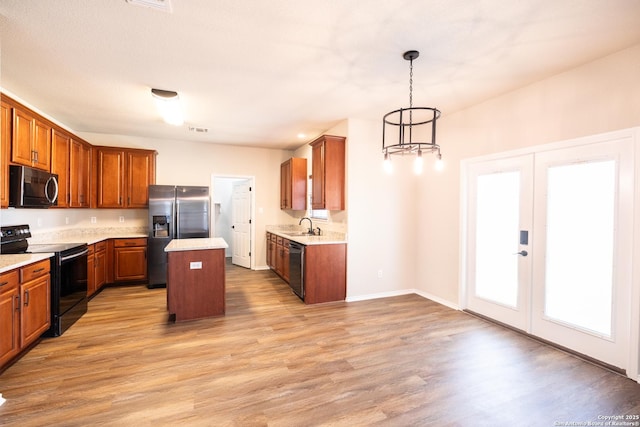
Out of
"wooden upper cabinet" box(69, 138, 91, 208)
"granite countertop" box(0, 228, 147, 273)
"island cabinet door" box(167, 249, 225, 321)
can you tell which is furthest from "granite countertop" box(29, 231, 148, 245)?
"island cabinet door" box(167, 249, 225, 321)

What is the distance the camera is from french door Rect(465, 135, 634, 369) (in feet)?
8.25

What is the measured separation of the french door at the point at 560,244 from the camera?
99.0 inches

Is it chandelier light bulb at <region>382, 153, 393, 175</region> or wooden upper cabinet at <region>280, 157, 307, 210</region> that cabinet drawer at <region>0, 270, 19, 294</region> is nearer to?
chandelier light bulb at <region>382, 153, 393, 175</region>

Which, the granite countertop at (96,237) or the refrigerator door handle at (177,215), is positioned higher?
the refrigerator door handle at (177,215)

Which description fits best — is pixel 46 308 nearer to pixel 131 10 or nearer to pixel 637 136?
pixel 131 10

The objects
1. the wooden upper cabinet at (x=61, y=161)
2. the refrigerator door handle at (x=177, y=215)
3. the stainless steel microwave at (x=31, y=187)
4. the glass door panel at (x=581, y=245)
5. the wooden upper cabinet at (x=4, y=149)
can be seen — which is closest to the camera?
the glass door panel at (x=581, y=245)

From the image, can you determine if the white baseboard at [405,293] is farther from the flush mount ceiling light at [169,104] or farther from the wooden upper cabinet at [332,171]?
the flush mount ceiling light at [169,104]

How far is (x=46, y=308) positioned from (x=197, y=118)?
3012 mm

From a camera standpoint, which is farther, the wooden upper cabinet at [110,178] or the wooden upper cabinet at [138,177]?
the wooden upper cabinet at [138,177]


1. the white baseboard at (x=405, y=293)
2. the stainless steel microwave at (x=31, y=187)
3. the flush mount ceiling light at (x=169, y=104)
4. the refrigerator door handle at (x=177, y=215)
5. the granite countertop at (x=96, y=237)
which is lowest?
the white baseboard at (x=405, y=293)

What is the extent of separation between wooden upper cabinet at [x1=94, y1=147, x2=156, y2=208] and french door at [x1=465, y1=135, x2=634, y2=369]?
18.1 ft

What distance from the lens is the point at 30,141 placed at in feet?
10.8

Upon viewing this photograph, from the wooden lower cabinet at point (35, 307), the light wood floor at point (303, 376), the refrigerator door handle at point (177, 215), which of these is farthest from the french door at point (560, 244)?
the wooden lower cabinet at point (35, 307)

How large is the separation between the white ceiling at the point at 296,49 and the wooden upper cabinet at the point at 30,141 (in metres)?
0.37
